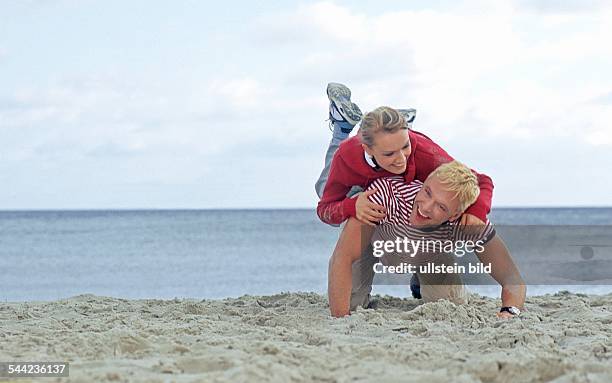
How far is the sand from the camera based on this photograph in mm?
2467

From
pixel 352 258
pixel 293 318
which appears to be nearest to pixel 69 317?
pixel 293 318

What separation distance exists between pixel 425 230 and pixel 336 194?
0.50 m

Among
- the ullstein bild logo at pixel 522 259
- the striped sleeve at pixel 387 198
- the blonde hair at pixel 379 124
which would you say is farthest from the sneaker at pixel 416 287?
the blonde hair at pixel 379 124

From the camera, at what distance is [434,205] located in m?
3.76

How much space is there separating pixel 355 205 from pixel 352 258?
0.98ft

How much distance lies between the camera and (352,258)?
4051 mm

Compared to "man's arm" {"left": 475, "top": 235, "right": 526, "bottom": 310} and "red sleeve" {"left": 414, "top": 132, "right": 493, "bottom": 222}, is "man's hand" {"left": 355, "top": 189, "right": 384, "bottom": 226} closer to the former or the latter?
"red sleeve" {"left": 414, "top": 132, "right": 493, "bottom": 222}

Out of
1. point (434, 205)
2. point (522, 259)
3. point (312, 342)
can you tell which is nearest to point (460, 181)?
point (434, 205)

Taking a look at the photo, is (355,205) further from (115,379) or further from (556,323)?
(115,379)

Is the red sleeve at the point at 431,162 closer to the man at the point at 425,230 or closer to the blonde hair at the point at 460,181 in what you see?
the man at the point at 425,230

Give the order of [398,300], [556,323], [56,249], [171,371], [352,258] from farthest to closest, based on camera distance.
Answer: [56,249], [398,300], [352,258], [556,323], [171,371]

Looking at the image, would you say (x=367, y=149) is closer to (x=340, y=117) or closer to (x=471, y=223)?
(x=471, y=223)

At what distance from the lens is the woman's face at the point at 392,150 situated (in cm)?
383

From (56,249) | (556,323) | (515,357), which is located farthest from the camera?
(56,249)
